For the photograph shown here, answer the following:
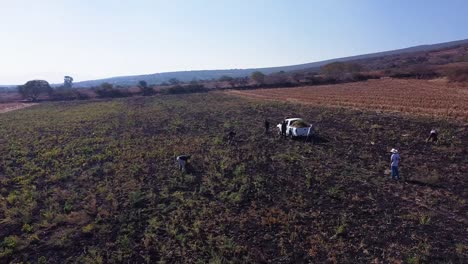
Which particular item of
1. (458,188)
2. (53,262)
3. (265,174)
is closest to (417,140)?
(458,188)

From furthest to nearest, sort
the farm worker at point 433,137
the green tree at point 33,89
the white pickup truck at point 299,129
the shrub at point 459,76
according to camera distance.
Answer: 1. the green tree at point 33,89
2. the shrub at point 459,76
3. the white pickup truck at point 299,129
4. the farm worker at point 433,137

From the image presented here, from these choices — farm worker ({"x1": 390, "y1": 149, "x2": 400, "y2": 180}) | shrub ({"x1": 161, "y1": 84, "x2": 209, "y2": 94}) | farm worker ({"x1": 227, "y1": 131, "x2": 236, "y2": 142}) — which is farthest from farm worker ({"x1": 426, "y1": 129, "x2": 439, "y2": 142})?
shrub ({"x1": 161, "y1": 84, "x2": 209, "y2": 94})

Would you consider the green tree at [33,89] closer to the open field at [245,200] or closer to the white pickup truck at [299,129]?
the open field at [245,200]

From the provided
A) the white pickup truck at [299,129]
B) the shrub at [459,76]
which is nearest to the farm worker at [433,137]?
the white pickup truck at [299,129]

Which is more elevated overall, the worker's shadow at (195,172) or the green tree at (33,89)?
the green tree at (33,89)

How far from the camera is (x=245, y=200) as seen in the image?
51.8ft

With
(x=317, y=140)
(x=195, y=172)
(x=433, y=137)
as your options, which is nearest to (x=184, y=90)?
(x=317, y=140)

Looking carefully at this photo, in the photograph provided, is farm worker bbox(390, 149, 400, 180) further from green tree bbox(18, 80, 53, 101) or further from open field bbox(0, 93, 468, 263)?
green tree bbox(18, 80, 53, 101)

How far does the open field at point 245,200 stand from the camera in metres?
11.7

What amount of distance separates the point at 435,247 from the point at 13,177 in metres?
20.3

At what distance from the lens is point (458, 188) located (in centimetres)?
1569

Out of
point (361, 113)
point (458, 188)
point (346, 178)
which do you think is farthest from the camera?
point (361, 113)

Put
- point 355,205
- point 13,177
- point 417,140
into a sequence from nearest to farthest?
1. point 355,205
2. point 13,177
3. point 417,140

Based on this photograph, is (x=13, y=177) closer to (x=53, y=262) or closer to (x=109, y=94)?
(x=53, y=262)
